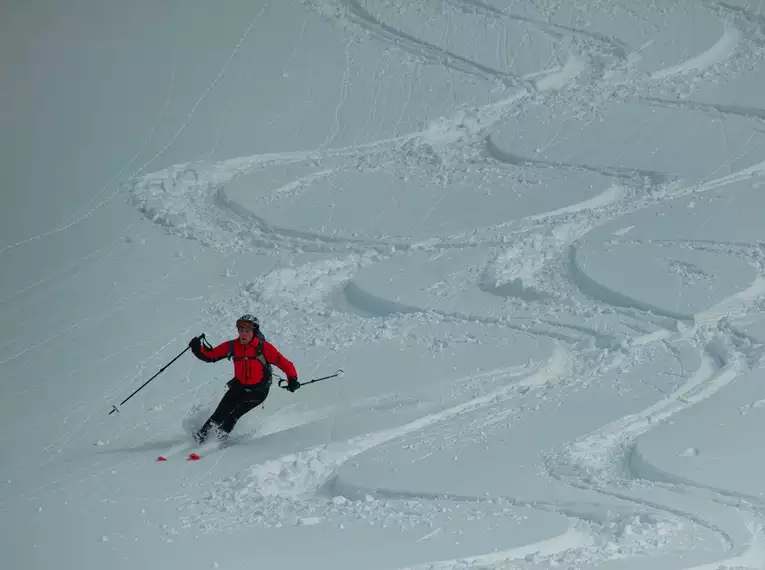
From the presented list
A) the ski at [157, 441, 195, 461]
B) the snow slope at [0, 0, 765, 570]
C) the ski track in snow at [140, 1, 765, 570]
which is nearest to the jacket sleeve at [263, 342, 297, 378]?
the snow slope at [0, 0, 765, 570]

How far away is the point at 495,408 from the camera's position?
681 centimetres

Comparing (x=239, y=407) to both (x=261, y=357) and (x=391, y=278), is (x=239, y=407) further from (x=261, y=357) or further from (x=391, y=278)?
(x=391, y=278)

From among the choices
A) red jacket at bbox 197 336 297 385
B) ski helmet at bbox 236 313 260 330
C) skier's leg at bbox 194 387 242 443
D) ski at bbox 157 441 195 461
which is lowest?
ski at bbox 157 441 195 461

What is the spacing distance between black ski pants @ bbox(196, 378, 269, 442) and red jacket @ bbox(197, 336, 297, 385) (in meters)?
0.05

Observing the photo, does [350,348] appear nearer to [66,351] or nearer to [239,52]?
[66,351]

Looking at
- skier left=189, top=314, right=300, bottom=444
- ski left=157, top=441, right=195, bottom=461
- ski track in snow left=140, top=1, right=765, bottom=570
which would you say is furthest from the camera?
skier left=189, top=314, right=300, bottom=444

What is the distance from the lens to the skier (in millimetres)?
6547

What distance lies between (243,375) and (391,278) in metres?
2.49

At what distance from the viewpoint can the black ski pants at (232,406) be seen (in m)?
6.61

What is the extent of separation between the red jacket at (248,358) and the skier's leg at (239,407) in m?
0.08

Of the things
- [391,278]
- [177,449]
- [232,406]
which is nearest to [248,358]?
[232,406]

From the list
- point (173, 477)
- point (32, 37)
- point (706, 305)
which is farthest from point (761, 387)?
point (32, 37)

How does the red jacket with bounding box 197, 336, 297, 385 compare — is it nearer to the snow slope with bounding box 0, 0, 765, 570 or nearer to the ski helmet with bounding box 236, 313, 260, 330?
the ski helmet with bounding box 236, 313, 260, 330

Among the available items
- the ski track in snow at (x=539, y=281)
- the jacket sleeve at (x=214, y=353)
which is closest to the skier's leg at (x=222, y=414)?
the jacket sleeve at (x=214, y=353)
